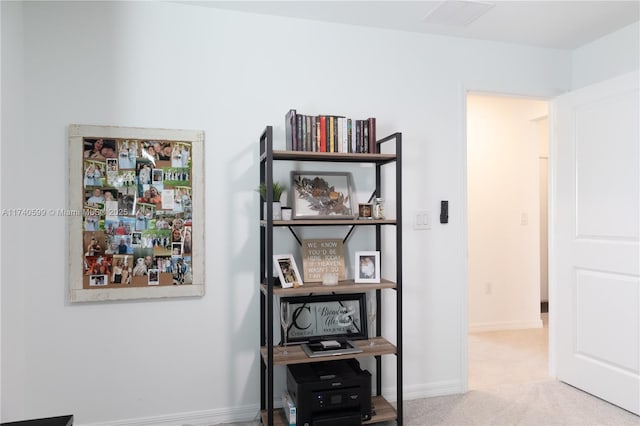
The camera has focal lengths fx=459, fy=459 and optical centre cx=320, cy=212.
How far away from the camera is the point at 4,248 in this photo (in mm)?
2107

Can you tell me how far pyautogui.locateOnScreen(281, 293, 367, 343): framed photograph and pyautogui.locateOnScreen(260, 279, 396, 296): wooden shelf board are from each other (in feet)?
0.39

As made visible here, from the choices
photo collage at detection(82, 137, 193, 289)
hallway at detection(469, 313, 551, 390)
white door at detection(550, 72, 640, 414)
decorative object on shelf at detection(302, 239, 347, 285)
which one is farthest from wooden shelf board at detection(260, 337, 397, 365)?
white door at detection(550, 72, 640, 414)

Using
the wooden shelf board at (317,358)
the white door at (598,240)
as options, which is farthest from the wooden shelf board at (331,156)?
the white door at (598,240)

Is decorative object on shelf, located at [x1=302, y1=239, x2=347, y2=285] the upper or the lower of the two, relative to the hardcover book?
lower

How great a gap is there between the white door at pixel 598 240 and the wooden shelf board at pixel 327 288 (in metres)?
1.43

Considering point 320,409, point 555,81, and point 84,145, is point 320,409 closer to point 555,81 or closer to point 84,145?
point 84,145

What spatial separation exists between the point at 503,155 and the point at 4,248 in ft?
13.9

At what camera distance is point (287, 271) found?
2.48m

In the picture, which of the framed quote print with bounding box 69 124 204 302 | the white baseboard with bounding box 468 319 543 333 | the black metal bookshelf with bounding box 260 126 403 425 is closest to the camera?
the black metal bookshelf with bounding box 260 126 403 425

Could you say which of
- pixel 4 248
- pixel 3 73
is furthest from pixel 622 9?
pixel 4 248

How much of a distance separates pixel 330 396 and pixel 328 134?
138 cm

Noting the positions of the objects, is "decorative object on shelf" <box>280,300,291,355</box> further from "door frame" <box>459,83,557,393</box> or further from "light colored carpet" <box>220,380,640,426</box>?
"door frame" <box>459,83,557,393</box>

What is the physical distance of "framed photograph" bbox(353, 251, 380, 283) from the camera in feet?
8.55

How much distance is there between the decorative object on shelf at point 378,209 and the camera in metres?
2.61
